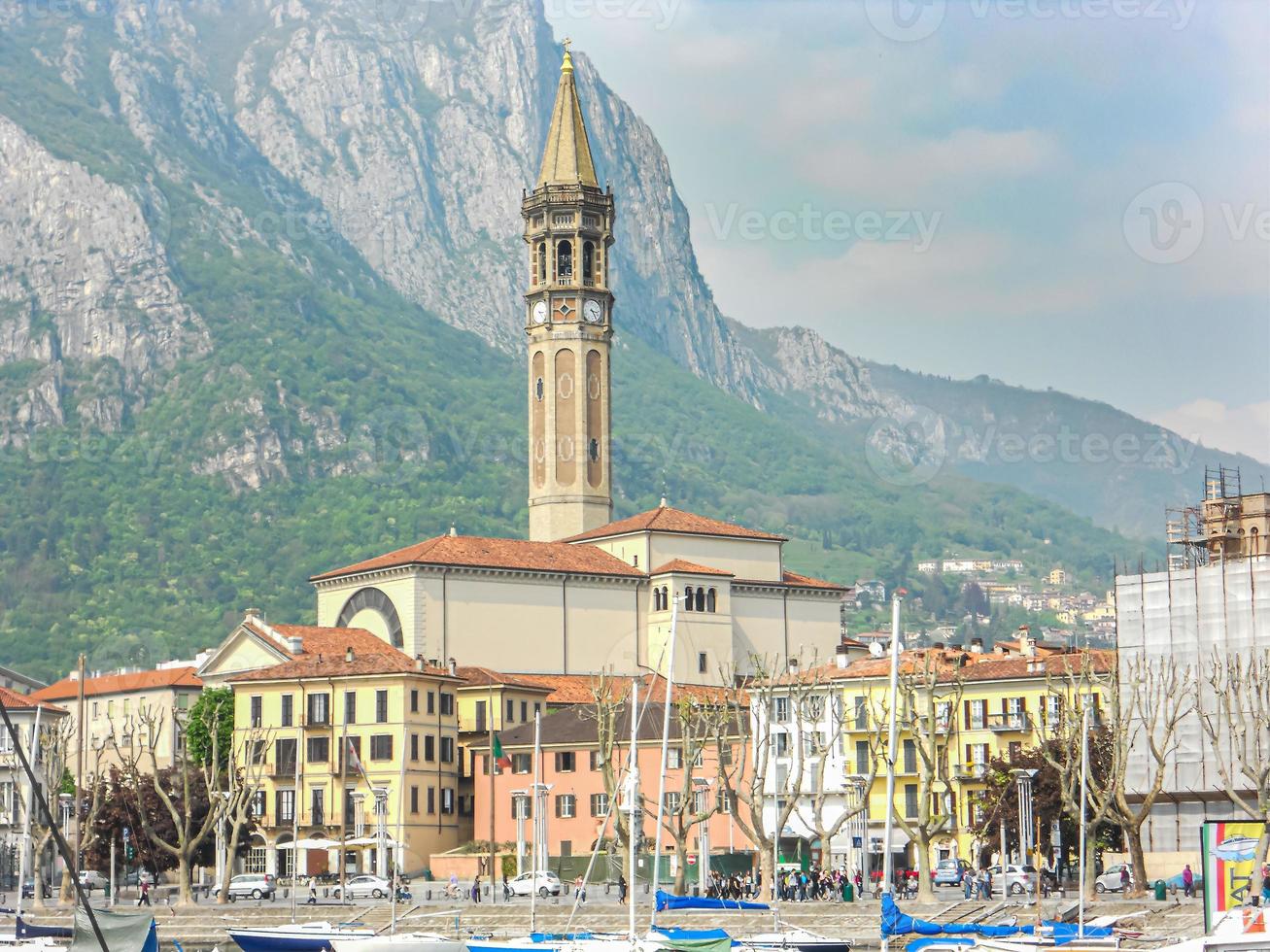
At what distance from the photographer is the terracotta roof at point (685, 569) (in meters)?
116

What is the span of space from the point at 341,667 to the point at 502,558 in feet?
42.1

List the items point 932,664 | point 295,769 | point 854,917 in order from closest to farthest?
point 854,917 < point 932,664 < point 295,769

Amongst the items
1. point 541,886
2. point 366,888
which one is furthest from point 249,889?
point 541,886

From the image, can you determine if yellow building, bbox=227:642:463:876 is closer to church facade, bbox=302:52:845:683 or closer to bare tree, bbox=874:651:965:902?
church facade, bbox=302:52:845:683

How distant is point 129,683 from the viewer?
13838cm

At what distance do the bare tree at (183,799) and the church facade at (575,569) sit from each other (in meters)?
12.5

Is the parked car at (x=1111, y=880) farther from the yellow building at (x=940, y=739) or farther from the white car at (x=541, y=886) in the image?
the white car at (x=541, y=886)

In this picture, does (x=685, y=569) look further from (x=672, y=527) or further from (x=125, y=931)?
(x=125, y=931)

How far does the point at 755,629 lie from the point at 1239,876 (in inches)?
3011

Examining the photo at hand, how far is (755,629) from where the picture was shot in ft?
391

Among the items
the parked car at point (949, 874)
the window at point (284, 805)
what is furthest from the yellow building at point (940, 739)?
the window at point (284, 805)

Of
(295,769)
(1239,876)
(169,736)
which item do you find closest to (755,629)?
(295,769)

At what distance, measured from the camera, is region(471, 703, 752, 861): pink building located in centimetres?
9975

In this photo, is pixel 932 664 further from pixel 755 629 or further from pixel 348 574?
pixel 348 574
